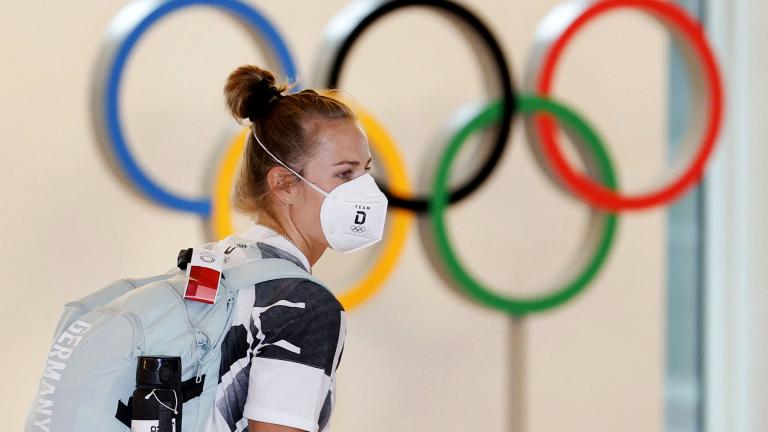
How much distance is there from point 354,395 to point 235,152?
829 mm

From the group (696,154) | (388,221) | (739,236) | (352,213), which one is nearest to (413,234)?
(388,221)

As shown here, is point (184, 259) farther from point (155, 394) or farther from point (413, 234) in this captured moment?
point (413, 234)

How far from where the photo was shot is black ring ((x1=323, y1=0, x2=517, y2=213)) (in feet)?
9.77

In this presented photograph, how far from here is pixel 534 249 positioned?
3.37 m

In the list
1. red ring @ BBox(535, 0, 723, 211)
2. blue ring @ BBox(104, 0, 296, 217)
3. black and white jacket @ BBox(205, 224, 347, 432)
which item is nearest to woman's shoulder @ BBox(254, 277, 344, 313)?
black and white jacket @ BBox(205, 224, 347, 432)

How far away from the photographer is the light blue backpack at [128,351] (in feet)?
4.58

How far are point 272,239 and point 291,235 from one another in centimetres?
6

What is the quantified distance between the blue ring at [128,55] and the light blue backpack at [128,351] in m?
1.29

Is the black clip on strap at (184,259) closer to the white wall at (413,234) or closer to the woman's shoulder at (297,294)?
the woman's shoulder at (297,294)

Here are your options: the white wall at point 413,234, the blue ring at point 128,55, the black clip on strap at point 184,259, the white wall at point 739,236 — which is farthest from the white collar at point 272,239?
the white wall at point 739,236

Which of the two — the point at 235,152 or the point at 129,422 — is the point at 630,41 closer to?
the point at 235,152

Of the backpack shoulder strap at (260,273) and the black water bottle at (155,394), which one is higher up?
the backpack shoulder strap at (260,273)

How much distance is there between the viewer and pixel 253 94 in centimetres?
166

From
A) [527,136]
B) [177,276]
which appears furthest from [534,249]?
[177,276]
